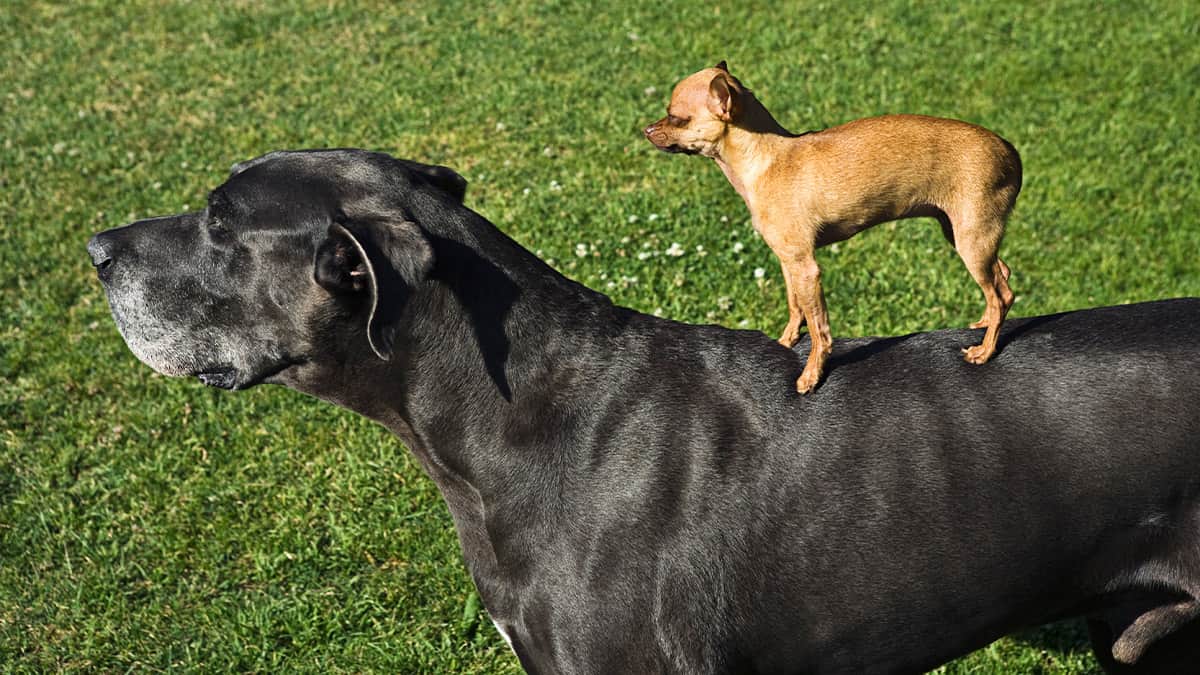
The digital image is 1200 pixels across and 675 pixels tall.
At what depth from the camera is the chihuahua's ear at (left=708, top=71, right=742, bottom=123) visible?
3.04 metres

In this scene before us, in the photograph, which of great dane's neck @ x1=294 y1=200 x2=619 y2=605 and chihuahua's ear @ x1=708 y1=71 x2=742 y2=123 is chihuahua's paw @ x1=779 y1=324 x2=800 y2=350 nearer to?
great dane's neck @ x1=294 y1=200 x2=619 y2=605

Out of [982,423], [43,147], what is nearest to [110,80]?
[43,147]

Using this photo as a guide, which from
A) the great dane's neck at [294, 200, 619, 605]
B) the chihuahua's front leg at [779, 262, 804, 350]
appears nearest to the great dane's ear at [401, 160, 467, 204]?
the great dane's neck at [294, 200, 619, 605]

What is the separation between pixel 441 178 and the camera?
3592 mm

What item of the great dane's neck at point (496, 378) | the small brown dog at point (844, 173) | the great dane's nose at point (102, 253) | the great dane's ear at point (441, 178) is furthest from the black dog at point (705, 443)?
the small brown dog at point (844, 173)

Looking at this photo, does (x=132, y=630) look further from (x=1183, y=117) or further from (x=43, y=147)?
(x=1183, y=117)

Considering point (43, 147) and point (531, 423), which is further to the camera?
point (43, 147)

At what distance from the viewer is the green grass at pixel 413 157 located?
5047 mm

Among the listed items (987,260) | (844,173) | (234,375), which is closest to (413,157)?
(234,375)

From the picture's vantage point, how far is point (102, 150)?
9344 mm

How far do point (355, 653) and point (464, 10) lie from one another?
816 cm

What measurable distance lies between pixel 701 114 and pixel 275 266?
1.33m

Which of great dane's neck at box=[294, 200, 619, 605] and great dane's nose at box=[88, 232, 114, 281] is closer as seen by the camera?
great dane's neck at box=[294, 200, 619, 605]

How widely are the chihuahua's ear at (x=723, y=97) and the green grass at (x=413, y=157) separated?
2658 mm
